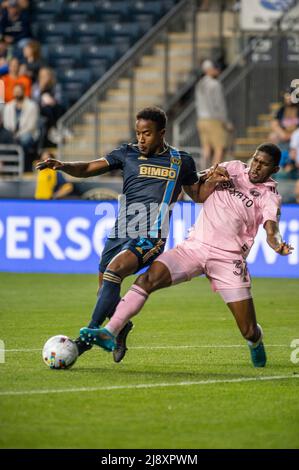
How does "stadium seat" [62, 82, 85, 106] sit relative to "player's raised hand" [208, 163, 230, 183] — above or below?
below

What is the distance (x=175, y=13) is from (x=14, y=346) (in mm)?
15704

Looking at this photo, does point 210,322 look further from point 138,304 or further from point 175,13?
point 175,13

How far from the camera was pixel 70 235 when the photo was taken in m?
18.0

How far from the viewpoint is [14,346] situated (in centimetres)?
1062

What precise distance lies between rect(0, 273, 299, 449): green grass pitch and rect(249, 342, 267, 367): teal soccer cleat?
7 centimetres

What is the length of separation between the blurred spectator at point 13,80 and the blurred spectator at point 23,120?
386mm

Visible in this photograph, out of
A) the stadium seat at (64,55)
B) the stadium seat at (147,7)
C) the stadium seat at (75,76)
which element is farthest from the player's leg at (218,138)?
the stadium seat at (64,55)

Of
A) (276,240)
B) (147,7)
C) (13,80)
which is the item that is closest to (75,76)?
(147,7)

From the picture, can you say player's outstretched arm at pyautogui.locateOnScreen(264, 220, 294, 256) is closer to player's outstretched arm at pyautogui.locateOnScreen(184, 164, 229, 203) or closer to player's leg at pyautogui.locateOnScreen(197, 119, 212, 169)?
player's outstretched arm at pyautogui.locateOnScreen(184, 164, 229, 203)

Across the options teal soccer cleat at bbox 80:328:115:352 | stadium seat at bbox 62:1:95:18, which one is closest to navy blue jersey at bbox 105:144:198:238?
teal soccer cleat at bbox 80:328:115:352

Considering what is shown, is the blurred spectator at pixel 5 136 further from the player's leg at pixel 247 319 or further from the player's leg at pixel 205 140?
the player's leg at pixel 247 319

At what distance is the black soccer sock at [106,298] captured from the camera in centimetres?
921

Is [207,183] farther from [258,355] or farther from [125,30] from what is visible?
[125,30]

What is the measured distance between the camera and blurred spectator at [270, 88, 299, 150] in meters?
21.6
